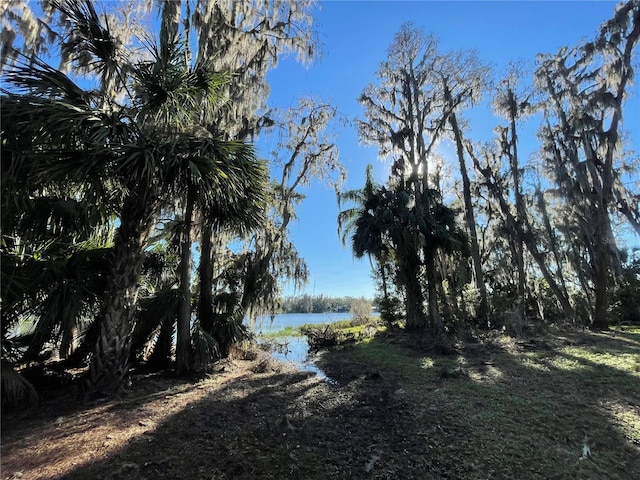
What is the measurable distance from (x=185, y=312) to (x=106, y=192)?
2.70 m

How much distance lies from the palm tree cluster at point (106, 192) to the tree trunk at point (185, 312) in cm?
3

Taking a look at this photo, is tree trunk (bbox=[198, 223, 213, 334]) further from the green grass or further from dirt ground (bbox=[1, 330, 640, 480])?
the green grass

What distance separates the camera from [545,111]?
16.2m

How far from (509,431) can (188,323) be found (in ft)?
18.8

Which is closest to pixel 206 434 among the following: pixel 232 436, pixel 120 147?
pixel 232 436

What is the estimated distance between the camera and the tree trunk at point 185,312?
6664 millimetres

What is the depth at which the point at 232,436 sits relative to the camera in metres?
3.87

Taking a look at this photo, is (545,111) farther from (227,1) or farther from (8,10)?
(8,10)

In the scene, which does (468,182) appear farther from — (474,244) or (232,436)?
(232,436)

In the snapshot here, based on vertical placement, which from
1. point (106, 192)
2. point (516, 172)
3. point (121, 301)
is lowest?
point (121, 301)

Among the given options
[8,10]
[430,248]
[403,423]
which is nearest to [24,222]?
[403,423]

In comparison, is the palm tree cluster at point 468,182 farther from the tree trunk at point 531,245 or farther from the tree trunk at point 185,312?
Result: the tree trunk at point 185,312

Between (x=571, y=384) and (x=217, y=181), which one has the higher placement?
(x=217, y=181)

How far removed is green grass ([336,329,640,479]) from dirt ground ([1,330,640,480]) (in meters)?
0.17
